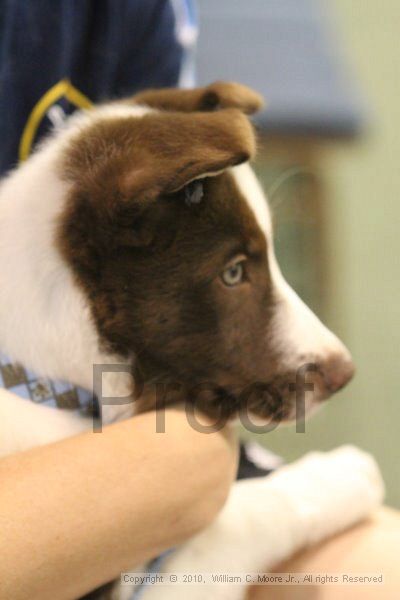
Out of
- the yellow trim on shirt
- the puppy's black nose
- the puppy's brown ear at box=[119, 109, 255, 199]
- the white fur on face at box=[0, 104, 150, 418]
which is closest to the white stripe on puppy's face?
the puppy's black nose

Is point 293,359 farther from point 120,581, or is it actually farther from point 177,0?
point 177,0

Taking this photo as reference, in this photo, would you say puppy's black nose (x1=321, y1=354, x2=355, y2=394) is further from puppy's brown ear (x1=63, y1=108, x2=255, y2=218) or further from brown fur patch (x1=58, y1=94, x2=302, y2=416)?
puppy's brown ear (x1=63, y1=108, x2=255, y2=218)

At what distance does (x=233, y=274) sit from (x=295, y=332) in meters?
0.10

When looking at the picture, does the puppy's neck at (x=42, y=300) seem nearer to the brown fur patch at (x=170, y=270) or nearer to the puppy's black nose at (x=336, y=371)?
the brown fur patch at (x=170, y=270)

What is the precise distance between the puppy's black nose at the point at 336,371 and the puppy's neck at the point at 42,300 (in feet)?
0.87

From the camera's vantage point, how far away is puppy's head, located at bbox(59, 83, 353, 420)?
0.81m

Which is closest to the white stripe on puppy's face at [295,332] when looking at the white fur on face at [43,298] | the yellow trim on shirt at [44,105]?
the white fur on face at [43,298]

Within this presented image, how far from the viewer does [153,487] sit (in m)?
0.79

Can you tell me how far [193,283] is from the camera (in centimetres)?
84

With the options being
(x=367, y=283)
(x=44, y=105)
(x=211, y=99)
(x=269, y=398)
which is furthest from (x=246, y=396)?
(x=367, y=283)

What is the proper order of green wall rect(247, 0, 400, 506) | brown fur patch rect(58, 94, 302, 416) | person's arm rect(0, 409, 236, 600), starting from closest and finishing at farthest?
1. person's arm rect(0, 409, 236, 600)
2. brown fur patch rect(58, 94, 302, 416)
3. green wall rect(247, 0, 400, 506)

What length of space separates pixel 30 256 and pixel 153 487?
0.95ft

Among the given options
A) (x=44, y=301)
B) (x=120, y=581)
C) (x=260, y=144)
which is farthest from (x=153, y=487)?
(x=260, y=144)

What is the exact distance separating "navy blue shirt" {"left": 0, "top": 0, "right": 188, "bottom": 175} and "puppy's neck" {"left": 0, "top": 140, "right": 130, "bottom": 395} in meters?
0.17
